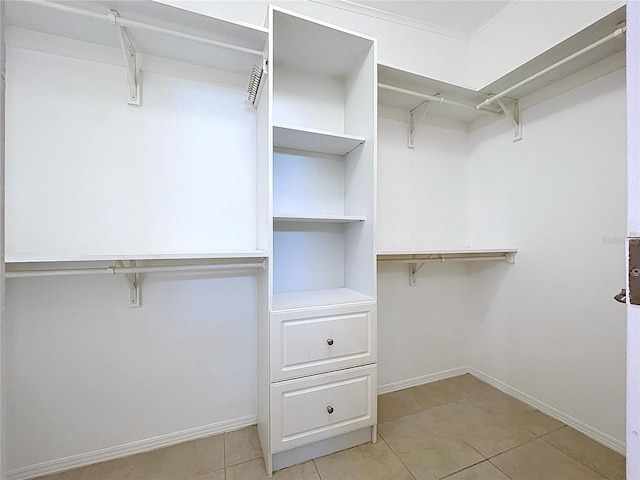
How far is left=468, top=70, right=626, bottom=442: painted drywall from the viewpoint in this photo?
151cm

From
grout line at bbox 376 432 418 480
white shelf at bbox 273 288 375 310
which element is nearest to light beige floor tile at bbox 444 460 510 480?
grout line at bbox 376 432 418 480

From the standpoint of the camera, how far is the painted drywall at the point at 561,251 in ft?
4.96

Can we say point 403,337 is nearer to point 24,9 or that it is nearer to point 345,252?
point 345,252

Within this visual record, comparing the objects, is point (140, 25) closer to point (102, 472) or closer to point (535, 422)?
point (102, 472)

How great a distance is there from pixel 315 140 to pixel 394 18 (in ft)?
4.17

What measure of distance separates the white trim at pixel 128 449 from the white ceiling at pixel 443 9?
287 centimetres

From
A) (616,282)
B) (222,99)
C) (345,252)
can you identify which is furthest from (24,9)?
(616,282)

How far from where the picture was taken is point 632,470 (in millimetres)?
463

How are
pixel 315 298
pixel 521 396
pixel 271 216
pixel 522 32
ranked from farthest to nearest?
pixel 521 396, pixel 522 32, pixel 315 298, pixel 271 216

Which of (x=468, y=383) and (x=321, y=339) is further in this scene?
(x=468, y=383)

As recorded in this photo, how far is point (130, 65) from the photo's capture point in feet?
4.56

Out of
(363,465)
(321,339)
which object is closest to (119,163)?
(321,339)

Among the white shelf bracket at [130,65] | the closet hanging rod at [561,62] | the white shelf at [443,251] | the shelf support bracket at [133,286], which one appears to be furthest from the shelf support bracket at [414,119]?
the shelf support bracket at [133,286]

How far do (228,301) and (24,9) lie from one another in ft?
5.31
